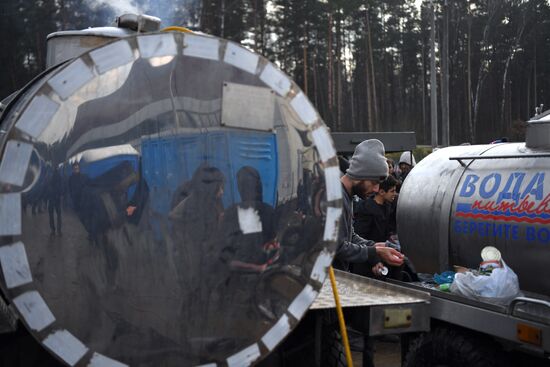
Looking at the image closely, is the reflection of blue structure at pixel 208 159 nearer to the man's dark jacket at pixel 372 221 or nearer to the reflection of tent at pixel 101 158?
the reflection of tent at pixel 101 158

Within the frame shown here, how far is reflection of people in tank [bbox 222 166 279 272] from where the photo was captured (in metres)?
2.80

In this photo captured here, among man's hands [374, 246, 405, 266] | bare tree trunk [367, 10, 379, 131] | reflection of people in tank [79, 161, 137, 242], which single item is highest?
bare tree trunk [367, 10, 379, 131]

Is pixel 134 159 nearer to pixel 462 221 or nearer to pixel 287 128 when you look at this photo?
pixel 287 128

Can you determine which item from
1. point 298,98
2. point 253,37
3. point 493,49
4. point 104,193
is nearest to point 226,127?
point 298,98

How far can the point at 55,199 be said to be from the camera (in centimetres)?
251

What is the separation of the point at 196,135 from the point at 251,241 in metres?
0.51

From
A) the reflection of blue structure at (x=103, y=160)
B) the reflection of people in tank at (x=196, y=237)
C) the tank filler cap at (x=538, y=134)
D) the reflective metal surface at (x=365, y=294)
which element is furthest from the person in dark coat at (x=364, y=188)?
the reflection of blue structure at (x=103, y=160)

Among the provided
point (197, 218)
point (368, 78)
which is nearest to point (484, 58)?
point (368, 78)

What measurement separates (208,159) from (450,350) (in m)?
2.53

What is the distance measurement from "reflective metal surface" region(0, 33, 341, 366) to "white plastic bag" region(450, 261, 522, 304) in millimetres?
1756

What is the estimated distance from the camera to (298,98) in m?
2.92

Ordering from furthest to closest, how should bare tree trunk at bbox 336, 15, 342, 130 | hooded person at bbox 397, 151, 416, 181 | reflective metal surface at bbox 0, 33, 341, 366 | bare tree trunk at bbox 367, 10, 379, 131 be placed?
bare tree trunk at bbox 367, 10, 379, 131 → bare tree trunk at bbox 336, 15, 342, 130 → hooded person at bbox 397, 151, 416, 181 → reflective metal surface at bbox 0, 33, 341, 366

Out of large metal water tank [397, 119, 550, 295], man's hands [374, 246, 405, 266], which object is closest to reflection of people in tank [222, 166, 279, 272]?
man's hands [374, 246, 405, 266]

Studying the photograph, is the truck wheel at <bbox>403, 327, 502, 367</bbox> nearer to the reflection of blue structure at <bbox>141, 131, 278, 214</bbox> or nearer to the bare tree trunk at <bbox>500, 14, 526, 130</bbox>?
the reflection of blue structure at <bbox>141, 131, 278, 214</bbox>
